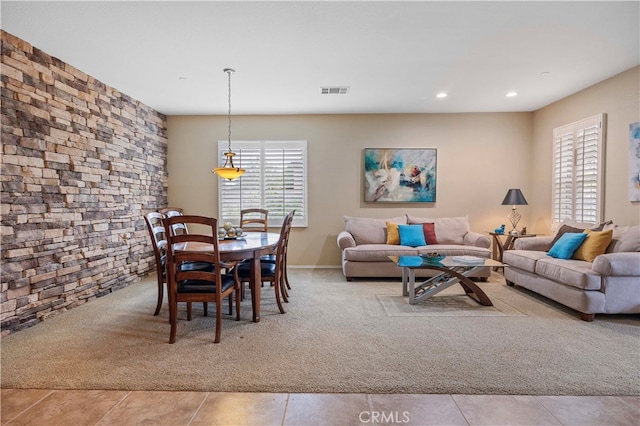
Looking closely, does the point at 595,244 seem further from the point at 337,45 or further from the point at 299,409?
the point at 299,409

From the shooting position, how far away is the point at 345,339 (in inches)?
111

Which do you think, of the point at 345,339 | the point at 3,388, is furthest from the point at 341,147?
the point at 3,388

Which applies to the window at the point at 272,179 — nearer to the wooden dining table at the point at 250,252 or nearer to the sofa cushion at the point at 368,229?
the sofa cushion at the point at 368,229

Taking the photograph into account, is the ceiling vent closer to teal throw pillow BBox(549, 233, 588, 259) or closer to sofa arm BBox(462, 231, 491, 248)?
sofa arm BBox(462, 231, 491, 248)

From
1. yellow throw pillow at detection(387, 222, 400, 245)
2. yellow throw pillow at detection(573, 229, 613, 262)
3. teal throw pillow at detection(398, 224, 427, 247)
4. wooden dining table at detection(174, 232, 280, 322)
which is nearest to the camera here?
wooden dining table at detection(174, 232, 280, 322)

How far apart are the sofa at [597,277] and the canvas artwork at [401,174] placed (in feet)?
6.92

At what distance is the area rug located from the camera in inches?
84.5

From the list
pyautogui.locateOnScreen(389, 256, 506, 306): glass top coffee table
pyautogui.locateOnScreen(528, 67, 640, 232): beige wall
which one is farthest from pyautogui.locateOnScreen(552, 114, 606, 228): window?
pyautogui.locateOnScreen(389, 256, 506, 306): glass top coffee table

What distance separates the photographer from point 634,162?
377 cm

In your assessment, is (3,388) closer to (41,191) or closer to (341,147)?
(41,191)

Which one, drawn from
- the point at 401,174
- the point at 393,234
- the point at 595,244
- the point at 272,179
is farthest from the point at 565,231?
the point at 272,179

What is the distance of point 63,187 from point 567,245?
5.39 metres

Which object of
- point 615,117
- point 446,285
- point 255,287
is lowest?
point 446,285

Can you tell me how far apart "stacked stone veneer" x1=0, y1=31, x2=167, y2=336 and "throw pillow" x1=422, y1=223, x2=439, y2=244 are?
4168 millimetres
